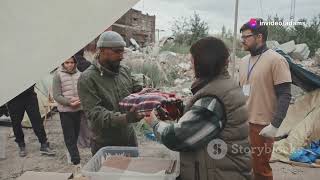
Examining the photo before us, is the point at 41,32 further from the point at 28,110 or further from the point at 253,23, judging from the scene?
the point at 28,110

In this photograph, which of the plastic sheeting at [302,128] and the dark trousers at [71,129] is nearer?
the dark trousers at [71,129]

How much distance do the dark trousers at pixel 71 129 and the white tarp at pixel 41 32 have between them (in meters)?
3.51

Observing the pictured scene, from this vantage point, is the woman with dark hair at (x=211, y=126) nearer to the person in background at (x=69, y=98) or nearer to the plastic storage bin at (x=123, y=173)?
the plastic storage bin at (x=123, y=173)

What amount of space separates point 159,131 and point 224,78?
0.37m

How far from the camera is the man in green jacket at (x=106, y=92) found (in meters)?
2.14

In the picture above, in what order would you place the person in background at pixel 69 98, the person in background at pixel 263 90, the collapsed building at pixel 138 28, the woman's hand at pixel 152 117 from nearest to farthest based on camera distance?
the woman's hand at pixel 152 117, the person in background at pixel 263 90, the person in background at pixel 69 98, the collapsed building at pixel 138 28

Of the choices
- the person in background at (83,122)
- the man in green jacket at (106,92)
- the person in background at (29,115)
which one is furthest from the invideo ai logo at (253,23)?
the person in background at (29,115)

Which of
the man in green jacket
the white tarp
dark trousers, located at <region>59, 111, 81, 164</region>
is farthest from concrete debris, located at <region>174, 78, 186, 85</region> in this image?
the white tarp

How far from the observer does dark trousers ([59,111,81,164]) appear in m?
4.11

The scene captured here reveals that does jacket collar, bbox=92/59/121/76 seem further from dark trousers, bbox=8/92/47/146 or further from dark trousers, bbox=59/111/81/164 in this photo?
dark trousers, bbox=8/92/47/146

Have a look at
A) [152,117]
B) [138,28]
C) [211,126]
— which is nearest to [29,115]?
[152,117]

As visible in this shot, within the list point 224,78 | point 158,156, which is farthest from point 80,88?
point 224,78

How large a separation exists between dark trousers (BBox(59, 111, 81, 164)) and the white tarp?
351 cm

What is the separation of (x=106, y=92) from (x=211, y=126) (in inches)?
36.3
